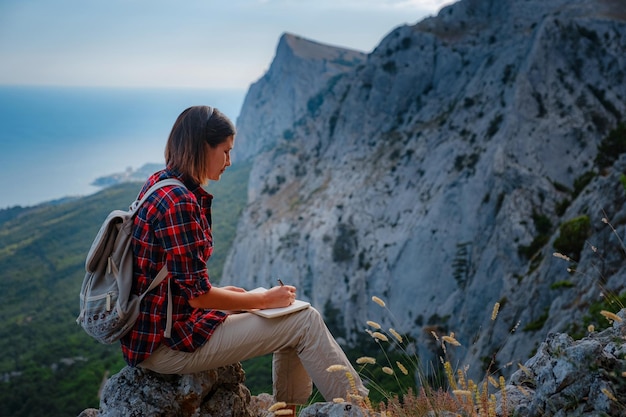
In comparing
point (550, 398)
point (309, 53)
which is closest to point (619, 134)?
point (550, 398)

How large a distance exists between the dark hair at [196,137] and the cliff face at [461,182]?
9.31 meters

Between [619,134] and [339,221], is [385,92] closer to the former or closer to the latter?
[339,221]

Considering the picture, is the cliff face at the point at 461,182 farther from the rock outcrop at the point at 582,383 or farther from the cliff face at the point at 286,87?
the cliff face at the point at 286,87

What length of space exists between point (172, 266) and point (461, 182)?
31.5m

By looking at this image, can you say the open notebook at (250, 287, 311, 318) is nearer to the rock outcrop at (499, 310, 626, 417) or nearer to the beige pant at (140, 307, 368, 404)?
the beige pant at (140, 307, 368, 404)

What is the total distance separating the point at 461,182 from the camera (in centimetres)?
3347

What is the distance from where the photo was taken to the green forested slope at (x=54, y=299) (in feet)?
179

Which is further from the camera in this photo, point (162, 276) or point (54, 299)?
point (54, 299)

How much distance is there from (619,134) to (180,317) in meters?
20.8

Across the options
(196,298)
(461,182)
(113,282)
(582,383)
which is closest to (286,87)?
(461,182)

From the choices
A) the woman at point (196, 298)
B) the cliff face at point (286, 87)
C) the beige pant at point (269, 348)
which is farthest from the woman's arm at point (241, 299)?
the cliff face at point (286, 87)

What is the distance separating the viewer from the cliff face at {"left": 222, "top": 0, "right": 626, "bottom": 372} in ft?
63.6

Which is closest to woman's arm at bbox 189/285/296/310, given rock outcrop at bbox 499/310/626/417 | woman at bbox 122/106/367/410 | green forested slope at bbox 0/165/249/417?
woman at bbox 122/106/367/410

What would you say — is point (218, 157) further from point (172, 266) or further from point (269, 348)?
point (269, 348)
